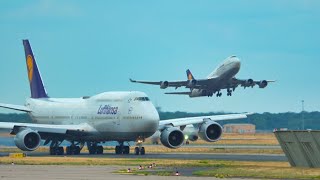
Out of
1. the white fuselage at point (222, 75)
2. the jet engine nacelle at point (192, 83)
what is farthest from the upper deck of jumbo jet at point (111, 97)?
the white fuselage at point (222, 75)

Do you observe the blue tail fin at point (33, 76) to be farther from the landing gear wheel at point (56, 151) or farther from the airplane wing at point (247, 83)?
the airplane wing at point (247, 83)

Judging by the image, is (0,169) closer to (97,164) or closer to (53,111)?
(97,164)

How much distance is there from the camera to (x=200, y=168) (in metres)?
46.3

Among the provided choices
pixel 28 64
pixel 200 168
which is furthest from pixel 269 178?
pixel 28 64

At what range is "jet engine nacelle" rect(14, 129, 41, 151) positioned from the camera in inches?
A: 2603

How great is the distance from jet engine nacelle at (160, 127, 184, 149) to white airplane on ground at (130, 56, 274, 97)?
179ft

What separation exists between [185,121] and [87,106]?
8.52 metres

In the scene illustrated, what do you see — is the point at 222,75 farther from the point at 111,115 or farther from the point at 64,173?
the point at 64,173

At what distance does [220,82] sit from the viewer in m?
131

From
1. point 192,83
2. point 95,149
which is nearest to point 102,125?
point 95,149

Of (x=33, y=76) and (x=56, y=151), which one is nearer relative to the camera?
(x=56, y=151)

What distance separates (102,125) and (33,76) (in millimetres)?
15320

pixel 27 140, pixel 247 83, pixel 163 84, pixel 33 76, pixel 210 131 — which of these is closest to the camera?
pixel 27 140

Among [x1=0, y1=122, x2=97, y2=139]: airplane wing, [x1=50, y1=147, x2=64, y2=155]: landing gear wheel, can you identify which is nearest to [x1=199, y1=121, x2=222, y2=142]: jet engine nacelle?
[x1=0, y1=122, x2=97, y2=139]: airplane wing
